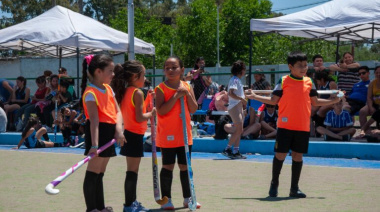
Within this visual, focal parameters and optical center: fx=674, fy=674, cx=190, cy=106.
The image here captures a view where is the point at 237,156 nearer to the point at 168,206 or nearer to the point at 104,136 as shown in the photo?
the point at 168,206

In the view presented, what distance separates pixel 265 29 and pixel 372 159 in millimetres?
3702

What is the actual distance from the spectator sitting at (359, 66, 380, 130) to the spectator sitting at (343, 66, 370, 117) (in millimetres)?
233

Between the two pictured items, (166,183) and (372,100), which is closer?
(166,183)

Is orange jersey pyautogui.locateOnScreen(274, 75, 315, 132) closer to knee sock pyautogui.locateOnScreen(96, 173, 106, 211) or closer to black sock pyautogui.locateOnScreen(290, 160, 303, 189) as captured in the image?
black sock pyautogui.locateOnScreen(290, 160, 303, 189)

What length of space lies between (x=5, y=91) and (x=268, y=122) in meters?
8.39

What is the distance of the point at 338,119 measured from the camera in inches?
511

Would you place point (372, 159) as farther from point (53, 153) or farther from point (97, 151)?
point (97, 151)

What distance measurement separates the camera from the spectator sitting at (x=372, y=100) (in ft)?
42.8

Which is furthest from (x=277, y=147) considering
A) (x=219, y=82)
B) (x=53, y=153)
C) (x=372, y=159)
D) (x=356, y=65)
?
(x=219, y=82)

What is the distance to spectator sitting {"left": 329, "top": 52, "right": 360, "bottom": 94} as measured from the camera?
13.8 meters

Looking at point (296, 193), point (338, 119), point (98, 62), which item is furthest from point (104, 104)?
point (338, 119)

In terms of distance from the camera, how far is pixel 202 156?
1337 centimetres

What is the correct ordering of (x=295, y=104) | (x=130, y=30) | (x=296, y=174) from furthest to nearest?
(x=130, y=30) < (x=295, y=104) < (x=296, y=174)

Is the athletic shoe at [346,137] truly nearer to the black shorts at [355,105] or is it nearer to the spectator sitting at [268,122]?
the black shorts at [355,105]
